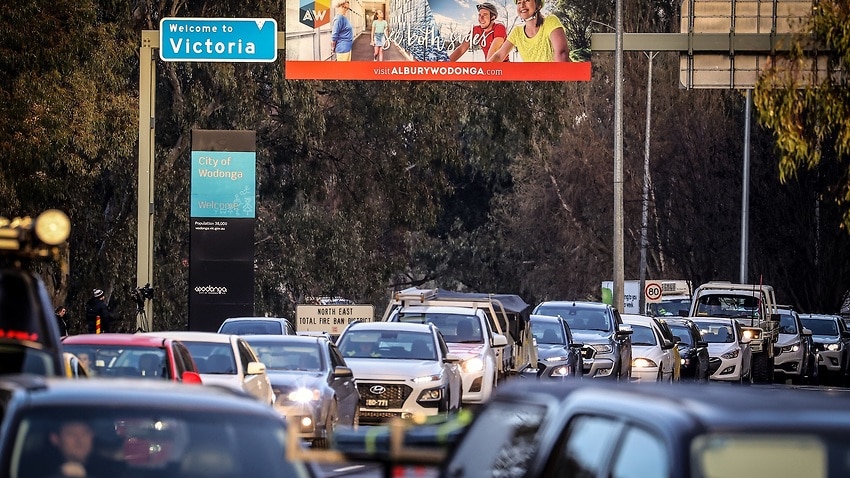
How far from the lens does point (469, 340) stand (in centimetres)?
2661

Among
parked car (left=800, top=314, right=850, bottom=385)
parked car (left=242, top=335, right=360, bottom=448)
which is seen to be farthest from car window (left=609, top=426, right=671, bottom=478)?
parked car (left=800, top=314, right=850, bottom=385)

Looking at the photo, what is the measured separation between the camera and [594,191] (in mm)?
64562

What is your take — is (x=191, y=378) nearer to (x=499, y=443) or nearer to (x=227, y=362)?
(x=227, y=362)

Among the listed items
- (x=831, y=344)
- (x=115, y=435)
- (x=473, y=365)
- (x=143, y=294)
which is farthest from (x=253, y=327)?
(x=115, y=435)

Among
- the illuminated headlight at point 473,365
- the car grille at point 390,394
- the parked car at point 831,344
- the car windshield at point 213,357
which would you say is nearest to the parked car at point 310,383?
the car windshield at point 213,357

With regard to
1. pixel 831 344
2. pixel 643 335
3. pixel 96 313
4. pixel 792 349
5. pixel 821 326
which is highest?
pixel 96 313

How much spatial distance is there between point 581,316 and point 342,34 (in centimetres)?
795

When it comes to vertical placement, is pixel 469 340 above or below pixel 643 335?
above

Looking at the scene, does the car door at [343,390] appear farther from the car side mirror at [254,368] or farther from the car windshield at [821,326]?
the car windshield at [821,326]

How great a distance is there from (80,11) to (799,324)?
22.5m

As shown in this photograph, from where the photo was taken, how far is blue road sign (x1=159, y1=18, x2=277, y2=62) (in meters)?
29.5

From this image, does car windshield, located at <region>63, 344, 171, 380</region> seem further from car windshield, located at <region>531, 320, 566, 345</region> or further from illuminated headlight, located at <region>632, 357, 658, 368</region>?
illuminated headlight, located at <region>632, 357, 658, 368</region>

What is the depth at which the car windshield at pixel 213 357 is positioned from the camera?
17.9 m

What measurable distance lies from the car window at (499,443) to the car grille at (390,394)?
647 inches
